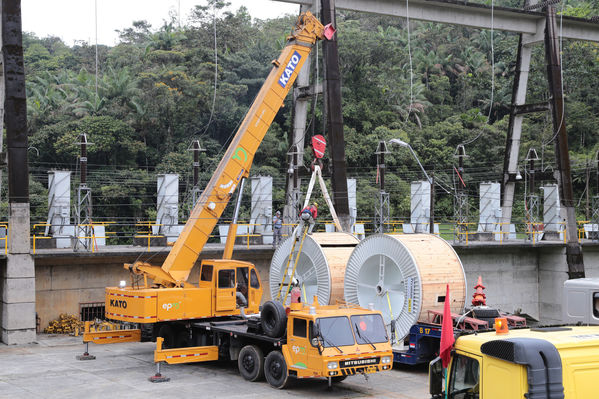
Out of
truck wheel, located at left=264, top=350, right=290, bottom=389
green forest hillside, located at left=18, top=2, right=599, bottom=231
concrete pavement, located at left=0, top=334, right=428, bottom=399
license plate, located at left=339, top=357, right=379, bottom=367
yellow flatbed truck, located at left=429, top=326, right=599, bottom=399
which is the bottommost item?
concrete pavement, located at left=0, top=334, right=428, bottom=399

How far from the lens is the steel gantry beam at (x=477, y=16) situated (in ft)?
105

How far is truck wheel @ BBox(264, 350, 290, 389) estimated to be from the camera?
14.9 meters

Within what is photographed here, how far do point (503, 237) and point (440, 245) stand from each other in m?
18.6

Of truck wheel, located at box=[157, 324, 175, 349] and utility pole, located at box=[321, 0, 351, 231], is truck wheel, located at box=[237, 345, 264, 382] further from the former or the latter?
utility pole, located at box=[321, 0, 351, 231]

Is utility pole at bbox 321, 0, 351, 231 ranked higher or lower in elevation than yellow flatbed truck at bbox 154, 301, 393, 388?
higher

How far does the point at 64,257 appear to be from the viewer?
74.0 feet

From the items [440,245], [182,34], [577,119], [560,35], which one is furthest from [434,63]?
[440,245]

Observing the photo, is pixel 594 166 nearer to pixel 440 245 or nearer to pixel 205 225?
pixel 440 245

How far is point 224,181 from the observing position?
1934 centimetres

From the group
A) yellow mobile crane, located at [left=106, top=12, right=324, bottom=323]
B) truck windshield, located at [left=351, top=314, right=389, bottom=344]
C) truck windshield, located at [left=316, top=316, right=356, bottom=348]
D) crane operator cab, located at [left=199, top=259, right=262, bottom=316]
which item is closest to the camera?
truck windshield, located at [left=316, top=316, right=356, bottom=348]

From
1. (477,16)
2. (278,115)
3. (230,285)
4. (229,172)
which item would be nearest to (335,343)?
(230,285)

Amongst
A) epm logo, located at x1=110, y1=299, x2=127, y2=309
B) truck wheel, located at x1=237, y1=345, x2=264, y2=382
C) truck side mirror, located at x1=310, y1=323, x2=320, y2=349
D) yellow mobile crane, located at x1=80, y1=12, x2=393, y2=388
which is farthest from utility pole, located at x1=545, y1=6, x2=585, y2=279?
epm logo, located at x1=110, y1=299, x2=127, y2=309

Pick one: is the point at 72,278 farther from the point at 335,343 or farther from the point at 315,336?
the point at 335,343

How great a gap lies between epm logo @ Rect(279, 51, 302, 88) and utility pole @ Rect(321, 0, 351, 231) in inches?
252
